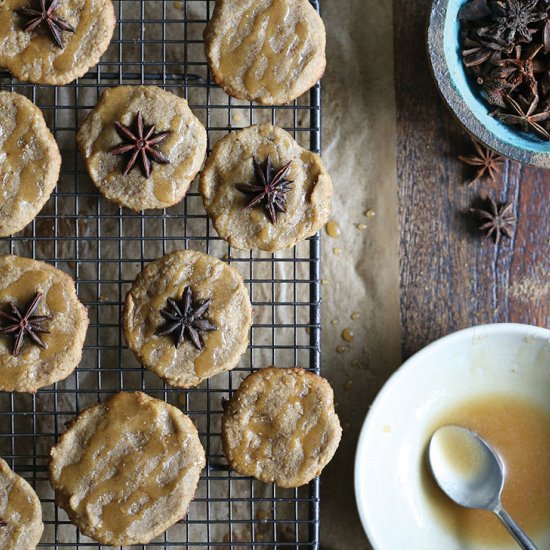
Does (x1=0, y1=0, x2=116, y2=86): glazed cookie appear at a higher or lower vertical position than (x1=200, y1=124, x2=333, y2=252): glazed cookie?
higher

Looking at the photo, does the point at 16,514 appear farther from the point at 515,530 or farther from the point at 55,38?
the point at 515,530

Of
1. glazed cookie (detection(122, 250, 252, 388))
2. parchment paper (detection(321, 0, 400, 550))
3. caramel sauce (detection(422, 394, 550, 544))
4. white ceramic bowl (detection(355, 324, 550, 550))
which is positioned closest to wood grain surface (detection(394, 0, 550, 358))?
parchment paper (detection(321, 0, 400, 550))

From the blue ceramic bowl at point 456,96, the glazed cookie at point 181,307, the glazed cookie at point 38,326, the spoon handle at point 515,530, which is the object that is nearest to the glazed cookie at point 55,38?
the glazed cookie at point 38,326

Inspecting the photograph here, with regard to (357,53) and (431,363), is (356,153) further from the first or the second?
(431,363)

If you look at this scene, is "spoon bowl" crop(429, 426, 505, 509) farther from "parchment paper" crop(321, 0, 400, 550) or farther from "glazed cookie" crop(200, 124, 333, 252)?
"glazed cookie" crop(200, 124, 333, 252)

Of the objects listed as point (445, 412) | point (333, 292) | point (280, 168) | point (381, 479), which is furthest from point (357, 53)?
point (381, 479)

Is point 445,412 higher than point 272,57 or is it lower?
lower

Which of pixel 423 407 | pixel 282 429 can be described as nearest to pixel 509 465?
pixel 423 407
